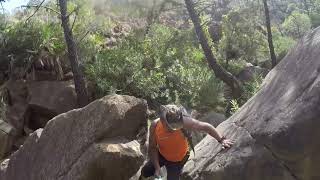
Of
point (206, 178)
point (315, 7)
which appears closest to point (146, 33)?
point (206, 178)

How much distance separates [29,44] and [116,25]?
24.9 feet

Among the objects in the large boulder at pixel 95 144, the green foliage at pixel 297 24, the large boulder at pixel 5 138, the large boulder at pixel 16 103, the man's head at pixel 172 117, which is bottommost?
the green foliage at pixel 297 24

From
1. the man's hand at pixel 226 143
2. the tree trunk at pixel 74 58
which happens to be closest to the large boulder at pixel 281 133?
the man's hand at pixel 226 143

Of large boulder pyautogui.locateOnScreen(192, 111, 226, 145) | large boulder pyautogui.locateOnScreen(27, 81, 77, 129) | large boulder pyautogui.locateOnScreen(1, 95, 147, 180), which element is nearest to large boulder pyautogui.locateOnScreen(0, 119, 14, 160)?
large boulder pyautogui.locateOnScreen(27, 81, 77, 129)

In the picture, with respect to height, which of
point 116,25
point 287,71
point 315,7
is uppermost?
point 287,71

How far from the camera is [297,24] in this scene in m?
40.5

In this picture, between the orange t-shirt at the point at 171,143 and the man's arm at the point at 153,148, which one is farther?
the man's arm at the point at 153,148

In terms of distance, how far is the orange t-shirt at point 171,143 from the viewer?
6207 millimetres

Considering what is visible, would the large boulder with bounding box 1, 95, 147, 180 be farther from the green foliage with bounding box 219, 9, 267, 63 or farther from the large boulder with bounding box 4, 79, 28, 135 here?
the green foliage with bounding box 219, 9, 267, 63

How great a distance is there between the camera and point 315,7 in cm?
4859

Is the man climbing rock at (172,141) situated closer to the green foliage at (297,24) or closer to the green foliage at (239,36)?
the green foliage at (239,36)

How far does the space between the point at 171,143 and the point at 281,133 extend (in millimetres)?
1407

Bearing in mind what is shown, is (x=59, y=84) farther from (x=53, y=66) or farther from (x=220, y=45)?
(x=220, y=45)

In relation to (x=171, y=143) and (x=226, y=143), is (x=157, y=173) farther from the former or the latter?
(x=226, y=143)
